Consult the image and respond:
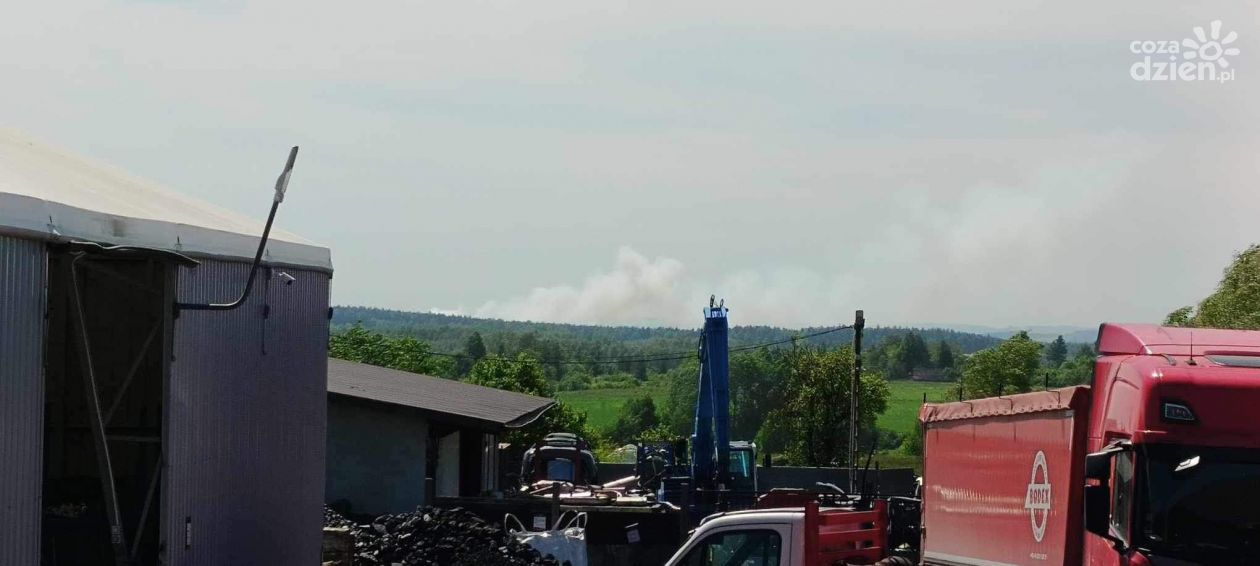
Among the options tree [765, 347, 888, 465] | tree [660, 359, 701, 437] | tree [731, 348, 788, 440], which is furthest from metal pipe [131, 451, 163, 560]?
tree [731, 348, 788, 440]

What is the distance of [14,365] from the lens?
38.7 ft

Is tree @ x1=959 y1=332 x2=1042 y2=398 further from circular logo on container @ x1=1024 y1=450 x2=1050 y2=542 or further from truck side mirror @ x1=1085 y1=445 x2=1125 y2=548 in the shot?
truck side mirror @ x1=1085 y1=445 x2=1125 y2=548

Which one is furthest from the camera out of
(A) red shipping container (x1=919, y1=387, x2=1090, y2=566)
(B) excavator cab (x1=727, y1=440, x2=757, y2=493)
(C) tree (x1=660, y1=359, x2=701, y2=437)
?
(C) tree (x1=660, y1=359, x2=701, y2=437)

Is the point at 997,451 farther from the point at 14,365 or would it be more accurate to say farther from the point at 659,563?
the point at 659,563

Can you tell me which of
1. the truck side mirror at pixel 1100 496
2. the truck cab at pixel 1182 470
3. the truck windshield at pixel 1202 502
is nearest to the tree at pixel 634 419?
the truck side mirror at pixel 1100 496

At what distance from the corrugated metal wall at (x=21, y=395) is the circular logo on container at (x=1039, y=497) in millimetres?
8022

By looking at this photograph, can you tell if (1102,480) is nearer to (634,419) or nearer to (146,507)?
(146,507)

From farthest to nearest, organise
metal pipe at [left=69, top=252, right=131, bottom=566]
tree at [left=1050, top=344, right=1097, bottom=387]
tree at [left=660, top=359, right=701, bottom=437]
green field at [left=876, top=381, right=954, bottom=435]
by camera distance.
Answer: green field at [left=876, top=381, right=954, bottom=435] → tree at [left=660, top=359, right=701, bottom=437] → tree at [left=1050, top=344, right=1097, bottom=387] → metal pipe at [left=69, top=252, right=131, bottom=566]

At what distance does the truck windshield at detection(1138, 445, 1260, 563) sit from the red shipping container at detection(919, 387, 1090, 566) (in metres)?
1.56

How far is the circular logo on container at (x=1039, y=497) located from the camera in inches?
468

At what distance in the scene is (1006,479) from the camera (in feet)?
43.2

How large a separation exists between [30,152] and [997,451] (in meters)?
10.4

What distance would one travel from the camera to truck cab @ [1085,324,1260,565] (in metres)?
9.53

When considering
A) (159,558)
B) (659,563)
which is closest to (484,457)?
(659,563)
